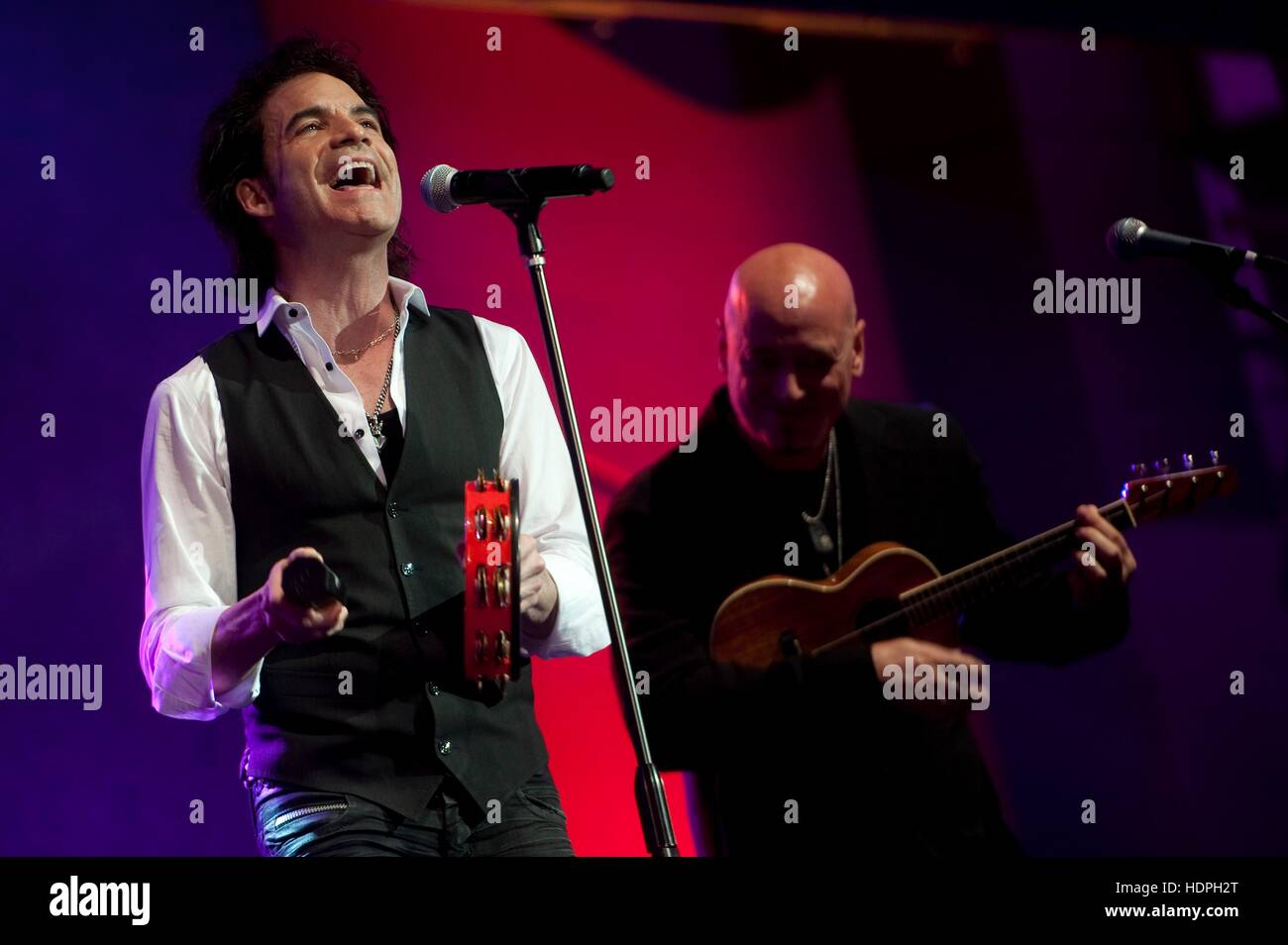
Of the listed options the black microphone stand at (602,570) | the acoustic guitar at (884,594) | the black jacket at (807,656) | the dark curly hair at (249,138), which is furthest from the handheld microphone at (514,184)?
the acoustic guitar at (884,594)

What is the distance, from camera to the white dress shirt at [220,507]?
2621 mm

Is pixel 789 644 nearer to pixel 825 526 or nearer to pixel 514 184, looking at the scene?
pixel 825 526

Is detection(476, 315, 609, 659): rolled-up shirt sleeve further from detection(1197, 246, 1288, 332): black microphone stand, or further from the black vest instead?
detection(1197, 246, 1288, 332): black microphone stand

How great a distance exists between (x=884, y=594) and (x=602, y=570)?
31.8 inches

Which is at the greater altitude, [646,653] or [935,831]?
[646,653]

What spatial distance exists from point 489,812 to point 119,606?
104 centimetres

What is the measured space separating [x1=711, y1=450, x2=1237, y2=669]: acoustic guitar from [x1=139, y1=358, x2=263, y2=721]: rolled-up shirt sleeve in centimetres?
93

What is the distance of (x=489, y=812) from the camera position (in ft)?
8.68

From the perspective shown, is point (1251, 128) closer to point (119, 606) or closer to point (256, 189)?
point (256, 189)

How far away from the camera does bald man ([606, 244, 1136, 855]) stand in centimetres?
285
